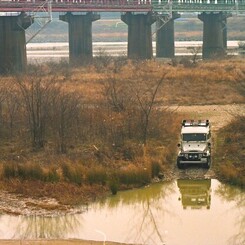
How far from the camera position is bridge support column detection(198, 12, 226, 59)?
310 ft

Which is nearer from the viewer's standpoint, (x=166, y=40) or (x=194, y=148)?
(x=194, y=148)

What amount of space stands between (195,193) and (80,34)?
59.6 m

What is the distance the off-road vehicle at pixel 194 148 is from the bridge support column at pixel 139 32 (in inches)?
2058

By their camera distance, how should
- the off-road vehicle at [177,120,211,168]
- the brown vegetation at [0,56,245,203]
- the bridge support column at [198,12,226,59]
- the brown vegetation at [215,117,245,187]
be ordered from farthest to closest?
the bridge support column at [198,12,226,59] < the off-road vehicle at [177,120,211,168] < the brown vegetation at [215,117,245,187] < the brown vegetation at [0,56,245,203]

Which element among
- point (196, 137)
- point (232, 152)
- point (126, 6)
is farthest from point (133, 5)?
point (196, 137)

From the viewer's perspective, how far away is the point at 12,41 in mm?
63188

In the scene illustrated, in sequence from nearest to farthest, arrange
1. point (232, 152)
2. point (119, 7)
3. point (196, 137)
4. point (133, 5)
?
1. point (196, 137)
2. point (232, 152)
3. point (119, 7)
4. point (133, 5)

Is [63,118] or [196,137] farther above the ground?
[63,118]

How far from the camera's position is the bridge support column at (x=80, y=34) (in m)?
84.7

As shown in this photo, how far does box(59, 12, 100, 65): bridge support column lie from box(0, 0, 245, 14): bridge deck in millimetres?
5447

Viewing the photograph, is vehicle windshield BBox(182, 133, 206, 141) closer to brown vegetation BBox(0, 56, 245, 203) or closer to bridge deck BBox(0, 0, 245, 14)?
brown vegetation BBox(0, 56, 245, 203)

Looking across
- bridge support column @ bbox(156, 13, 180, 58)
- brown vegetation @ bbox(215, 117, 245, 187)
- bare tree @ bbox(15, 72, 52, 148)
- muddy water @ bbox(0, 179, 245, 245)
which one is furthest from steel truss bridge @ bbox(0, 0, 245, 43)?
muddy water @ bbox(0, 179, 245, 245)

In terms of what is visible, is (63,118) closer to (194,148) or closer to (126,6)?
(194,148)

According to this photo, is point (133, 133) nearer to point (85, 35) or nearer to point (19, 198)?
point (19, 198)
